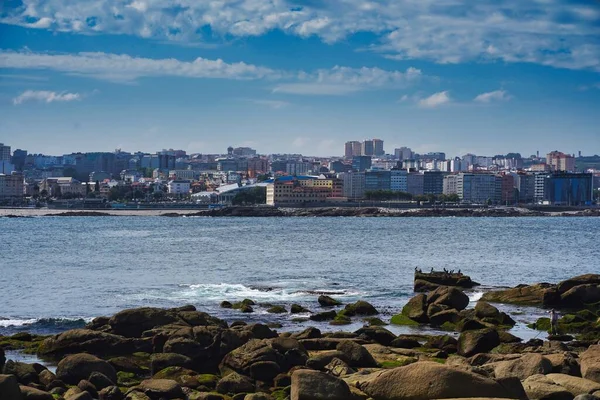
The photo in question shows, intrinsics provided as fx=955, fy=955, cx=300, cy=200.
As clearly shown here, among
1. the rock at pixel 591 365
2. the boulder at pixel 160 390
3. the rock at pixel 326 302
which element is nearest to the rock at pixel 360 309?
the rock at pixel 326 302

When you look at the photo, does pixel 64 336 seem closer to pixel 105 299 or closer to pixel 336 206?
pixel 105 299

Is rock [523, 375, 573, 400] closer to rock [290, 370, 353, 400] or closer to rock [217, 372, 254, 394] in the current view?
rock [290, 370, 353, 400]

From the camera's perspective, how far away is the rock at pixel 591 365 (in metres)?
13.8

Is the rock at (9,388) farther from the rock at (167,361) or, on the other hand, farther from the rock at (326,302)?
the rock at (326,302)

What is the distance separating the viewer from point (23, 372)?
594 inches

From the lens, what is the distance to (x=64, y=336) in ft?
60.8

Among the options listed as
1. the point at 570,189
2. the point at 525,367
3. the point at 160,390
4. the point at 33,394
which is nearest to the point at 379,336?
the point at 525,367

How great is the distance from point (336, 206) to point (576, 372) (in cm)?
13763

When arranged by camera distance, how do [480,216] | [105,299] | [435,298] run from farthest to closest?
[480,216] < [105,299] < [435,298]

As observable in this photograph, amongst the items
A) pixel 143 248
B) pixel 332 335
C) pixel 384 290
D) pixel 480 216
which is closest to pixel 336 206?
pixel 480 216

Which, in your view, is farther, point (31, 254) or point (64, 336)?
point (31, 254)

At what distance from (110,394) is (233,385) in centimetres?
197

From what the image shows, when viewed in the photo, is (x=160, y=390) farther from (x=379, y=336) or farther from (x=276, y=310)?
(x=276, y=310)

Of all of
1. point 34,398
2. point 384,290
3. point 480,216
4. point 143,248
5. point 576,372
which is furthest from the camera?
point 480,216
